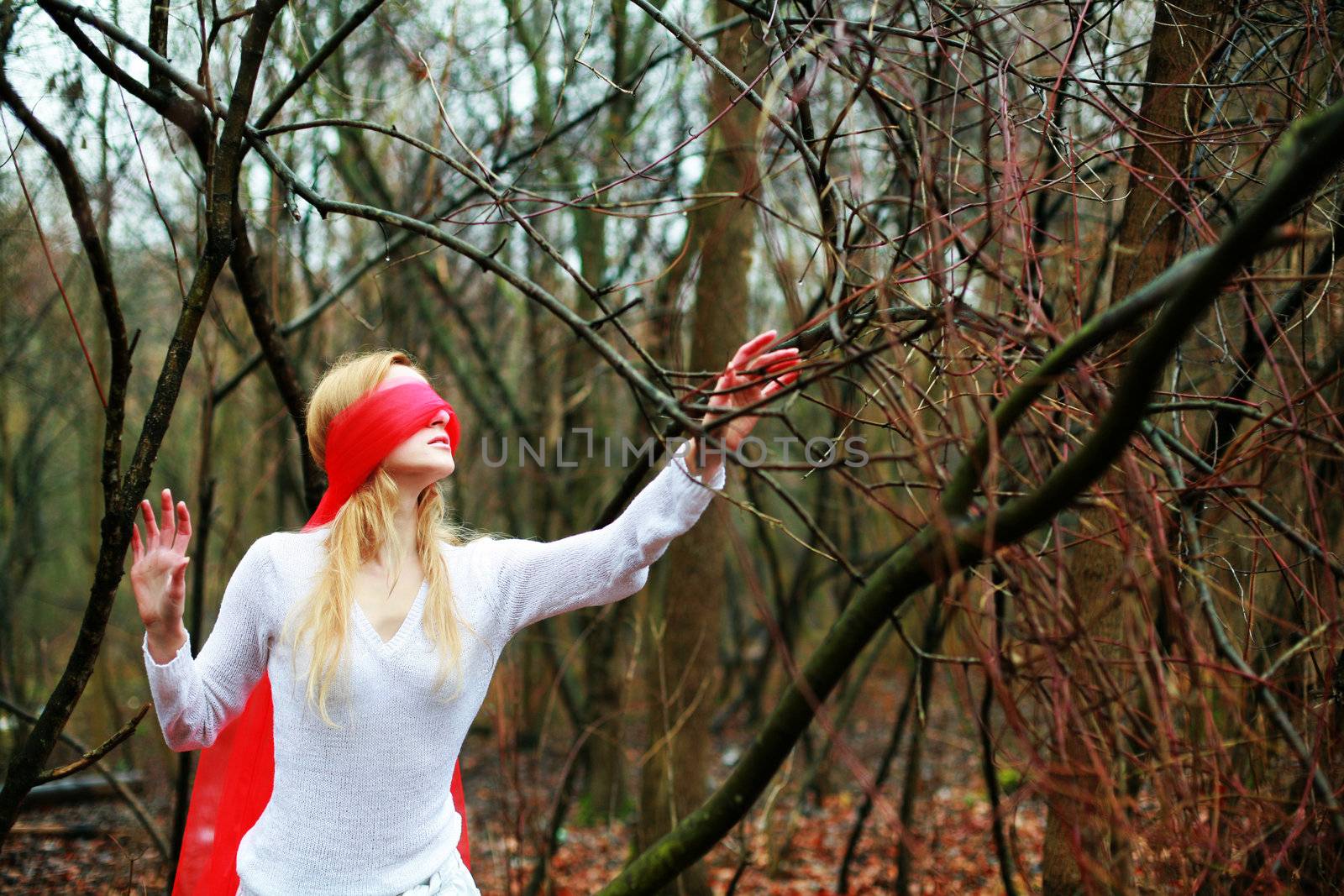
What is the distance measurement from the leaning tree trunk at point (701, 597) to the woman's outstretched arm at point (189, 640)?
8.09 ft

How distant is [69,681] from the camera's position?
6.99ft

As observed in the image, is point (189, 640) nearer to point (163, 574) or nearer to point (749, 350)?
point (163, 574)

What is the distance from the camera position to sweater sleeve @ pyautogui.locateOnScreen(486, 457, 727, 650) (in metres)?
1.88

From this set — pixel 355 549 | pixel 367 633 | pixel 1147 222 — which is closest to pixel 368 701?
pixel 367 633

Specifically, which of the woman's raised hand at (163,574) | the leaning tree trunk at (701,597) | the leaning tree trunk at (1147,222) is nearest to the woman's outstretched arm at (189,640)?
the woman's raised hand at (163,574)

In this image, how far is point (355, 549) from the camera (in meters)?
2.12

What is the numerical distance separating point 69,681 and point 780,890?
4.16 m

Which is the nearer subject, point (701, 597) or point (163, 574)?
point (163, 574)

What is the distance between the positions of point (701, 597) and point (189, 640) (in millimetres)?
2875

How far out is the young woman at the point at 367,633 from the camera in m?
1.96

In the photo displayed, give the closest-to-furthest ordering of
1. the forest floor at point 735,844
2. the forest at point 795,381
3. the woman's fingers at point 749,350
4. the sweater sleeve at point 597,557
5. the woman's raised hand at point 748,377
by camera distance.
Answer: the forest at point 795,381 → the woman's raised hand at point 748,377 → the woman's fingers at point 749,350 → the sweater sleeve at point 597,557 → the forest floor at point 735,844

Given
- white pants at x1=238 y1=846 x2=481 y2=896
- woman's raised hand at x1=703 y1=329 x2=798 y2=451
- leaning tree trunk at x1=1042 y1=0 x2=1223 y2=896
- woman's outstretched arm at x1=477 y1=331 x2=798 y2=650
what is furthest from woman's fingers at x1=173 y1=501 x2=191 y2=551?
leaning tree trunk at x1=1042 y1=0 x2=1223 y2=896

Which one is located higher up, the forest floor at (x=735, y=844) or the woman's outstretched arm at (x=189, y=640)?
the woman's outstretched arm at (x=189, y=640)

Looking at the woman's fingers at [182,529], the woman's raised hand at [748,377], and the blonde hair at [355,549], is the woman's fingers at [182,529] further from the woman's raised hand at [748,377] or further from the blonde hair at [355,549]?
the woman's raised hand at [748,377]
